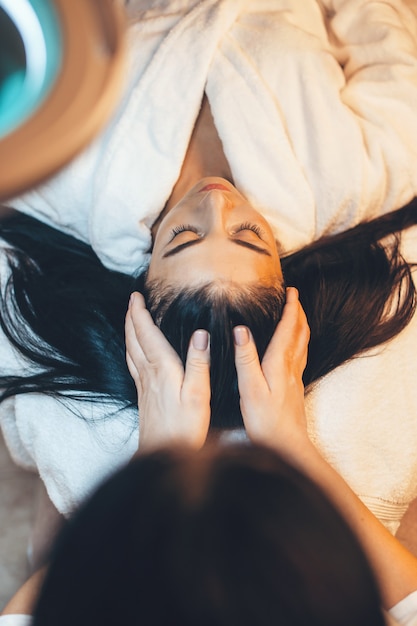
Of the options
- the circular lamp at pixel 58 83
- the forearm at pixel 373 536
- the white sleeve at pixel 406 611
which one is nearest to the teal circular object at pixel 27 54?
the circular lamp at pixel 58 83

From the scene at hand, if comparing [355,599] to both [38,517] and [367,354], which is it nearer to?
[367,354]

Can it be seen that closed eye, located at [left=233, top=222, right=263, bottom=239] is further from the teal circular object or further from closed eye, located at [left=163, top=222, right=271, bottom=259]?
the teal circular object

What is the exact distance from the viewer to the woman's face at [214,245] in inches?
33.8

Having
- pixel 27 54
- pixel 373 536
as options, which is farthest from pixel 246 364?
pixel 27 54

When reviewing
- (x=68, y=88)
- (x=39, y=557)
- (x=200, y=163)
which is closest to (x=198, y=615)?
(x=68, y=88)

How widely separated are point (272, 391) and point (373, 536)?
0.25m

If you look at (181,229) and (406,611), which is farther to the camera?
(181,229)

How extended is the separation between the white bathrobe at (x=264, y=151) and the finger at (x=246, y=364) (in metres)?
0.20

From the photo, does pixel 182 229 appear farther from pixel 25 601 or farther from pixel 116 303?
pixel 25 601

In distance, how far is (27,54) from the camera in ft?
0.99

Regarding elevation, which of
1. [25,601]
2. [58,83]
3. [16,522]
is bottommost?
[16,522]

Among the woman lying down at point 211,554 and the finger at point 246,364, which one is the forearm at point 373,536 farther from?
the woman lying down at point 211,554

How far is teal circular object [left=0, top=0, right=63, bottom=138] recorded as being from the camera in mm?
288

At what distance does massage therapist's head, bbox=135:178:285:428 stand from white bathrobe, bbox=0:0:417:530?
165 mm
